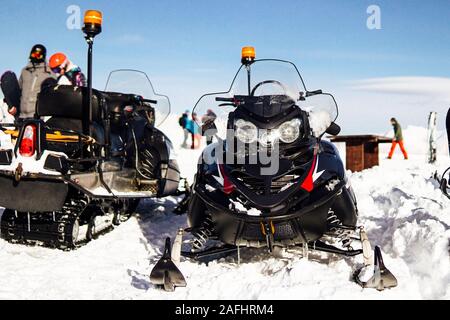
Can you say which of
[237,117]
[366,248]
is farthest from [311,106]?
[366,248]

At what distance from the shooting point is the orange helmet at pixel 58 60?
24.8ft

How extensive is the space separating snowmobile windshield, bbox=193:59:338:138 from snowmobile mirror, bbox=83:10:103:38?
169 centimetres

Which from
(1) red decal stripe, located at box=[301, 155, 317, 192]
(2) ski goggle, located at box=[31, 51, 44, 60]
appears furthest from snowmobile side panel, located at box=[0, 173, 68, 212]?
(2) ski goggle, located at box=[31, 51, 44, 60]

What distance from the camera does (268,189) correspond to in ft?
13.5

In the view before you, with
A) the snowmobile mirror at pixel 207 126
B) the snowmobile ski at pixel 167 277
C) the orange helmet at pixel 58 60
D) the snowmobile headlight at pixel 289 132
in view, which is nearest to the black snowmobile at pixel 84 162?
the orange helmet at pixel 58 60

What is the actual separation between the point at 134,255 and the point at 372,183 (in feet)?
16.4

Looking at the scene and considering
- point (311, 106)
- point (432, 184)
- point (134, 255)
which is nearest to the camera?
point (311, 106)

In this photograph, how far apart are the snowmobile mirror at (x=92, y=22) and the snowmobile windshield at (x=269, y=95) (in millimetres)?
1693

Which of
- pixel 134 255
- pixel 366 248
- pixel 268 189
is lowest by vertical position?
pixel 134 255

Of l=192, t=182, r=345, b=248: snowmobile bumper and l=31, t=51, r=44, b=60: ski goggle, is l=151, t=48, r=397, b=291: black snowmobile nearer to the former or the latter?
l=192, t=182, r=345, b=248: snowmobile bumper

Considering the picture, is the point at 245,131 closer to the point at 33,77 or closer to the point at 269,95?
the point at 269,95

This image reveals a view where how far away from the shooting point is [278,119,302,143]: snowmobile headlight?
14.4 ft

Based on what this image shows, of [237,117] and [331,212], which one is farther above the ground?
[237,117]
